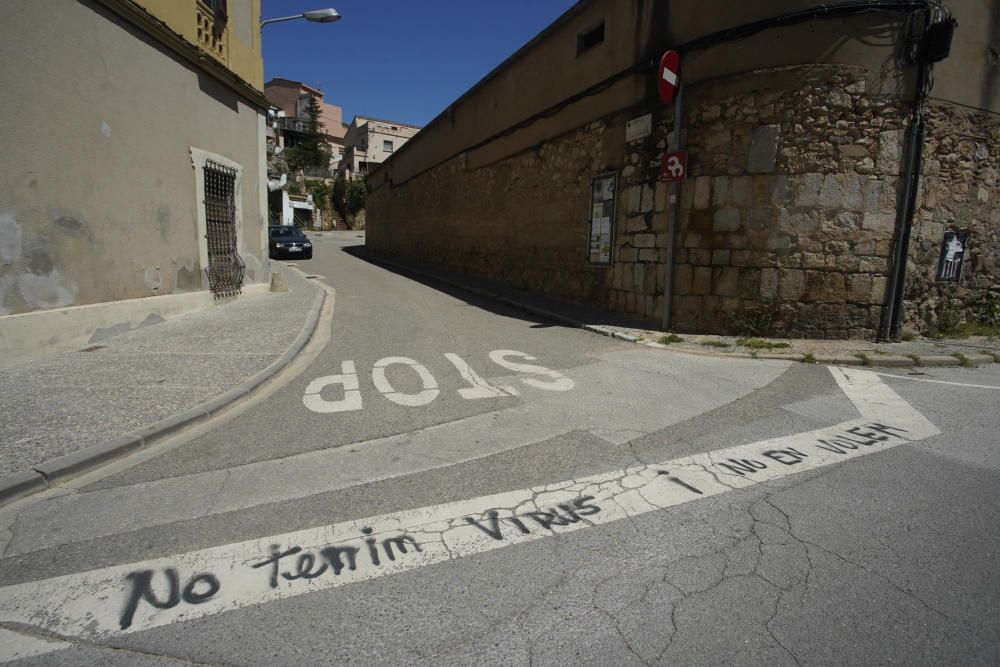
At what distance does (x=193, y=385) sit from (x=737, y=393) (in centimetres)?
581

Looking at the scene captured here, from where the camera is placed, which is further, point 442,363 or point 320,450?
point 442,363

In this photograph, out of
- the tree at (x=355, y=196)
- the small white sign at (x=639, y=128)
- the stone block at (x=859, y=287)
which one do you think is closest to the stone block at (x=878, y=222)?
the stone block at (x=859, y=287)

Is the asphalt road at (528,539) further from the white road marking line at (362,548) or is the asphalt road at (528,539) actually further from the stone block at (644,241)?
the stone block at (644,241)

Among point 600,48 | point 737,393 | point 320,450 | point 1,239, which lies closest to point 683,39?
point 600,48

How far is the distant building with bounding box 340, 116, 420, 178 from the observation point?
191ft

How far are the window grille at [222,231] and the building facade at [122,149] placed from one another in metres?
0.03

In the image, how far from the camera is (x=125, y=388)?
504cm

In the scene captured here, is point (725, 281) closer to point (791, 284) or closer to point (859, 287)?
point (791, 284)

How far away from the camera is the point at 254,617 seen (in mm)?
2107

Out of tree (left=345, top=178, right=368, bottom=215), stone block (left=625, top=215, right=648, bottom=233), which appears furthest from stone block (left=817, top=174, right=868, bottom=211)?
tree (left=345, top=178, right=368, bottom=215)

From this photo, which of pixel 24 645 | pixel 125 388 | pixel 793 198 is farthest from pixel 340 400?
pixel 793 198

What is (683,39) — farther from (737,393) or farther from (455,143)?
(455,143)

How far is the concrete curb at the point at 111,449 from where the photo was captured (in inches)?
126

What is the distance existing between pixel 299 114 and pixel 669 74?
69.5 m
